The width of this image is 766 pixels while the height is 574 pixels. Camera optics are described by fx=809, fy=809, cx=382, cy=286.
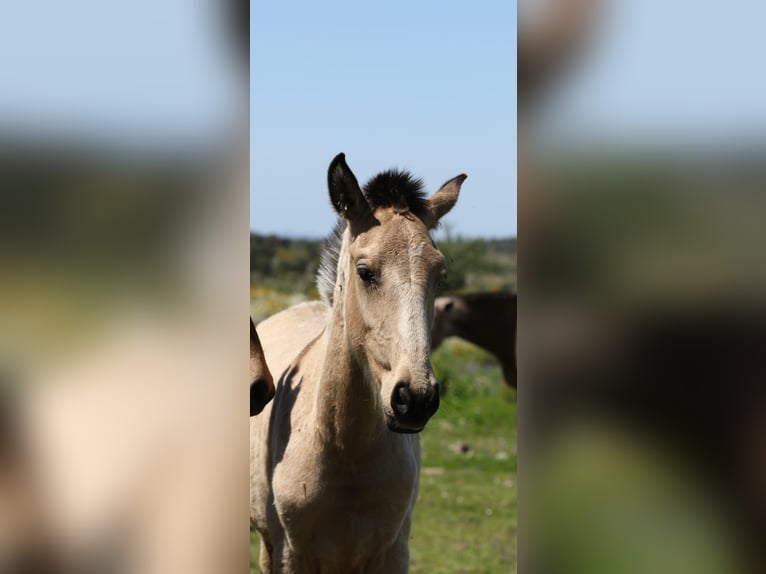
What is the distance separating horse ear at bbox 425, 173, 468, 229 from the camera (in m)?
2.28

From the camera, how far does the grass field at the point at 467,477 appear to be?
13.1 ft

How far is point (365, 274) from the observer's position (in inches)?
83.7

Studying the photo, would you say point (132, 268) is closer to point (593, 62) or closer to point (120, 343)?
point (120, 343)

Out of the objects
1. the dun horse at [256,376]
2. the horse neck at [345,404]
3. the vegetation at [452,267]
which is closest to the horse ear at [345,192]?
the horse neck at [345,404]

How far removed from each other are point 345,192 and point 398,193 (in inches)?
5.9

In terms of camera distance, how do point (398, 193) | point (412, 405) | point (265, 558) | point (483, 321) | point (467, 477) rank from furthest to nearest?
point (483, 321) → point (467, 477) → point (265, 558) → point (398, 193) → point (412, 405)

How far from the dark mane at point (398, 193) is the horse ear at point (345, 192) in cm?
3

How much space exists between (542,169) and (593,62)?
0.15m

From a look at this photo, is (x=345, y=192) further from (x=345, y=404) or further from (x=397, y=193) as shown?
(x=345, y=404)

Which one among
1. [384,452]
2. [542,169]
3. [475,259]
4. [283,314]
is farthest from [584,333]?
[475,259]

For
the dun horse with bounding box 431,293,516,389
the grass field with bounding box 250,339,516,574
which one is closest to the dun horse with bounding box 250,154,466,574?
the grass field with bounding box 250,339,516,574

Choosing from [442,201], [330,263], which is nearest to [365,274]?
[442,201]

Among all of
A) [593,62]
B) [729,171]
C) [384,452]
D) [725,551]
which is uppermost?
[593,62]

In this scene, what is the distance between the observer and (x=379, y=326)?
82.0 inches
